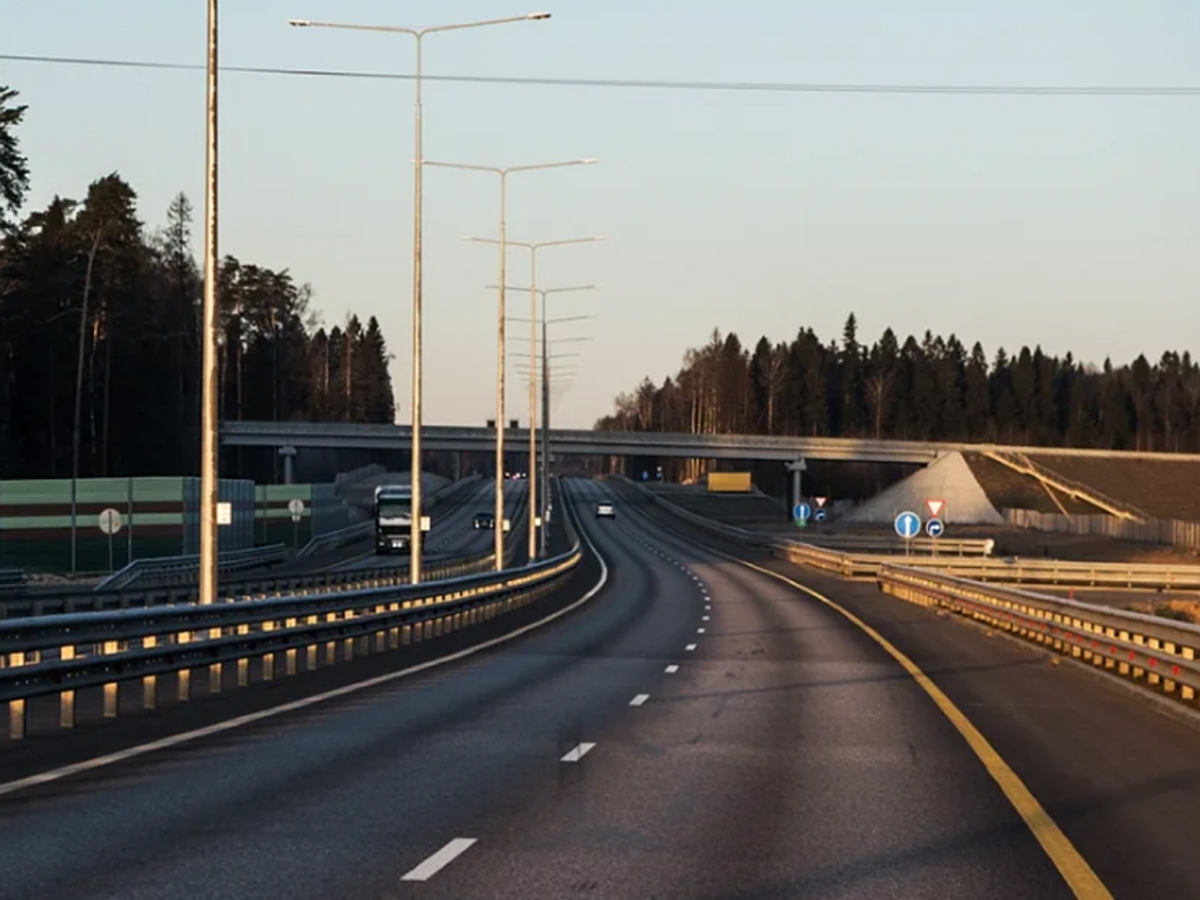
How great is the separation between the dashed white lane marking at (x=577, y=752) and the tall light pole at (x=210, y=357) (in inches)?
315

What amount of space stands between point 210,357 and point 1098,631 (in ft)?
41.5

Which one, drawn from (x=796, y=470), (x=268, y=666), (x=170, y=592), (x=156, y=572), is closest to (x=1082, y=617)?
(x=268, y=666)

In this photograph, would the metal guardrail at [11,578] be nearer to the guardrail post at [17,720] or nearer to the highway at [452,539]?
the highway at [452,539]

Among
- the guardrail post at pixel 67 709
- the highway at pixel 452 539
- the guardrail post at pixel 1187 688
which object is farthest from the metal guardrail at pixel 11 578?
the guardrail post at pixel 1187 688

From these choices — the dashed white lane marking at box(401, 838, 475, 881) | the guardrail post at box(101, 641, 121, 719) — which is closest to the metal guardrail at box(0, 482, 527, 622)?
the guardrail post at box(101, 641, 121, 719)

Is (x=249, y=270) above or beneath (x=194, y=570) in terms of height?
above

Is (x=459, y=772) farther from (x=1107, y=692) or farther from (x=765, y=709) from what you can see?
(x=1107, y=692)

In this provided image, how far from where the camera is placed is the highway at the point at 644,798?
411 inches

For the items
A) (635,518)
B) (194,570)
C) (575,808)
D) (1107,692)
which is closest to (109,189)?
(635,518)

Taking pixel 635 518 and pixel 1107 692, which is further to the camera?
pixel 635 518

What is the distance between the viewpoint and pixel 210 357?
24.6 meters

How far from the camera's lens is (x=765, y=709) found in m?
20.8

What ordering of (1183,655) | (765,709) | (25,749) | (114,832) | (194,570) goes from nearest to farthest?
(114,832) < (25,749) < (765,709) < (1183,655) < (194,570)

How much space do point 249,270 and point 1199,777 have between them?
172426 millimetres
